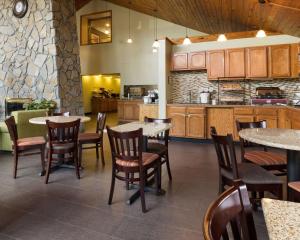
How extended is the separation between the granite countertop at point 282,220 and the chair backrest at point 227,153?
1.03m

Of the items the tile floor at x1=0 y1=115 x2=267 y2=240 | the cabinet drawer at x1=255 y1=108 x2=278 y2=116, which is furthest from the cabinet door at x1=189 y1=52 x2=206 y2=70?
the tile floor at x1=0 y1=115 x2=267 y2=240

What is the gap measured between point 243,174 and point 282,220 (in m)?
1.35

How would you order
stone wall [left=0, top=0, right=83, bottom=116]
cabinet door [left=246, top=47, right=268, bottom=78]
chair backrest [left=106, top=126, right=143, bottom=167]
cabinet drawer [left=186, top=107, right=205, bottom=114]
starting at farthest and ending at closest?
stone wall [left=0, top=0, right=83, bottom=116] < cabinet drawer [left=186, top=107, right=205, bottom=114] < cabinet door [left=246, top=47, right=268, bottom=78] < chair backrest [left=106, top=126, right=143, bottom=167]

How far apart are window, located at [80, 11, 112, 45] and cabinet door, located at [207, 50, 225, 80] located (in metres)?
6.38

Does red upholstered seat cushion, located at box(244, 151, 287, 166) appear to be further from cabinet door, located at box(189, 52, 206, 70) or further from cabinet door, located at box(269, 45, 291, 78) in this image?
cabinet door, located at box(189, 52, 206, 70)

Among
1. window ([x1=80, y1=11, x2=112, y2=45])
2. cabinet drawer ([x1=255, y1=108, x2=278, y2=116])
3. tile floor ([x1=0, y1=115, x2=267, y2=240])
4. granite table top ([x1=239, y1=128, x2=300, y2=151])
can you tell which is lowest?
tile floor ([x1=0, y1=115, x2=267, y2=240])

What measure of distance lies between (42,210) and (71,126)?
1.14 metres

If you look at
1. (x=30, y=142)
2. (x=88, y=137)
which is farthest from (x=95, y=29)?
(x=30, y=142)

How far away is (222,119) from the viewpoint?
19.1 ft

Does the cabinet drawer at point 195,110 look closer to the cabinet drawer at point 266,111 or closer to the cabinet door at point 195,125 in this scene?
the cabinet door at point 195,125

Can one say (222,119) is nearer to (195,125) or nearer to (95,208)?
(195,125)

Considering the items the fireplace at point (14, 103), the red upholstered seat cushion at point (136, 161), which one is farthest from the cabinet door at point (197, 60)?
the fireplace at point (14, 103)

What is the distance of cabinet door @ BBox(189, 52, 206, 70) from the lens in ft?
20.6

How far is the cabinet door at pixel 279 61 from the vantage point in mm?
5480
